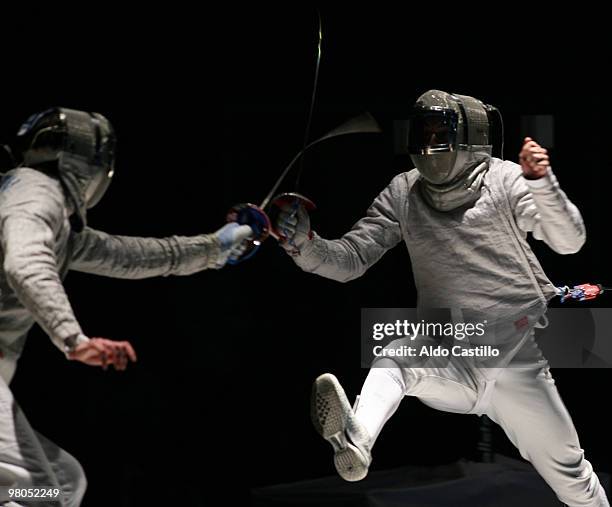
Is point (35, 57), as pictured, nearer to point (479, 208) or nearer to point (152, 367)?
point (152, 367)

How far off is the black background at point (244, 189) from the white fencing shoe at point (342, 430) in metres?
Result: 0.53

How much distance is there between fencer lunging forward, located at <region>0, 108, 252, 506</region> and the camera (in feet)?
7.91

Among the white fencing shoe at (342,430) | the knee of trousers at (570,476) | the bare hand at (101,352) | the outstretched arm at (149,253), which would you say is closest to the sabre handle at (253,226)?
the outstretched arm at (149,253)

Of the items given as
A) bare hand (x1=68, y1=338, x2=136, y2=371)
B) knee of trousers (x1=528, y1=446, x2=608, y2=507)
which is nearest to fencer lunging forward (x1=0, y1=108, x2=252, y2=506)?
bare hand (x1=68, y1=338, x2=136, y2=371)

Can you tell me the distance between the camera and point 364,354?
3.26 meters

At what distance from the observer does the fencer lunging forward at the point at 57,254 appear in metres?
2.41

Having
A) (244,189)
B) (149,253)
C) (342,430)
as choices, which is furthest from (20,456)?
(244,189)

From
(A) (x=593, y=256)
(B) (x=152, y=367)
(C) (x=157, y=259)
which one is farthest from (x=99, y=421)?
(A) (x=593, y=256)

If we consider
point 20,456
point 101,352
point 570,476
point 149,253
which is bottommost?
point 570,476

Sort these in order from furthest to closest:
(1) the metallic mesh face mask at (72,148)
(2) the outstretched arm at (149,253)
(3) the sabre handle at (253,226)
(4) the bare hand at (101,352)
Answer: (3) the sabre handle at (253,226) < (2) the outstretched arm at (149,253) < (1) the metallic mesh face mask at (72,148) < (4) the bare hand at (101,352)

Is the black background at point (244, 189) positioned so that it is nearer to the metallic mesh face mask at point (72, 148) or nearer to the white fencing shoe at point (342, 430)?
the metallic mesh face mask at point (72, 148)

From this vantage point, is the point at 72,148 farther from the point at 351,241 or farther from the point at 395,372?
the point at 395,372

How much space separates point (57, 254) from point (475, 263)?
1100mm

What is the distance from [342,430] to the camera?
2830mm
